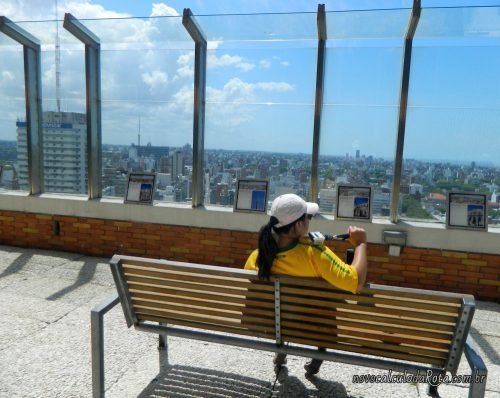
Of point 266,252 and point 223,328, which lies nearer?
point 266,252

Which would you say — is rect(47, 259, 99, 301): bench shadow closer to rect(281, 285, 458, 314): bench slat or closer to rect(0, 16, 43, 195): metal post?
rect(0, 16, 43, 195): metal post

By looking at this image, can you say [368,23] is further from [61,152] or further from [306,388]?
[61,152]

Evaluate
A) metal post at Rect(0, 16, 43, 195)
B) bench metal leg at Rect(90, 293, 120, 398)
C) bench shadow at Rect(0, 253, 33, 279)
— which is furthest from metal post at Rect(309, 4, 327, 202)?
metal post at Rect(0, 16, 43, 195)

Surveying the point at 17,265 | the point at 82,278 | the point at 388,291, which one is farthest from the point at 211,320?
the point at 17,265

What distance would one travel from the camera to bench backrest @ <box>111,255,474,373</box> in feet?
6.91

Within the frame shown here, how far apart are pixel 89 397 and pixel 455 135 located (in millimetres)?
4476

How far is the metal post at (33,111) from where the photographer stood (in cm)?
603

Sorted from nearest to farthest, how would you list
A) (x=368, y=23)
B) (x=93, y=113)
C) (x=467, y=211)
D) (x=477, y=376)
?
(x=477, y=376) → (x=467, y=211) → (x=368, y=23) → (x=93, y=113)

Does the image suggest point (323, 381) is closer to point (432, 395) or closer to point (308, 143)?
point (432, 395)

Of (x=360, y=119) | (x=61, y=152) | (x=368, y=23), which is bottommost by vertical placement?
(x=61, y=152)

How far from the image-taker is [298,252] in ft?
7.49

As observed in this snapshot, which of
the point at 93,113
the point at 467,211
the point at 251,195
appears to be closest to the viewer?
the point at 467,211

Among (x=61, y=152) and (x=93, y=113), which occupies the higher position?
(x=93, y=113)

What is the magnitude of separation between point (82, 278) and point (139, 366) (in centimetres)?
218
